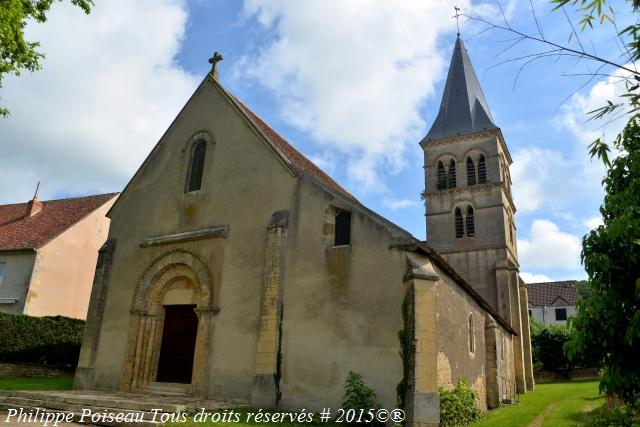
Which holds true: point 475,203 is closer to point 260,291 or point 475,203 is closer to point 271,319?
point 260,291

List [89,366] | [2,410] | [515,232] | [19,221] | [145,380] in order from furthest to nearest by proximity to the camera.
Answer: [515,232] → [19,221] → [89,366] → [145,380] → [2,410]

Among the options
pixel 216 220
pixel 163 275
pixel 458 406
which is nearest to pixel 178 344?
pixel 163 275

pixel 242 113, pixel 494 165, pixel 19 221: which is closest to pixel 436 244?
pixel 494 165

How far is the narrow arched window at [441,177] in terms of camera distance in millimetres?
33406

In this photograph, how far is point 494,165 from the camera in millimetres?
32000

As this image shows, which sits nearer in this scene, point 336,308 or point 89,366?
point 336,308

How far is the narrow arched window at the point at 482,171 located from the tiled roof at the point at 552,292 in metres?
27.5

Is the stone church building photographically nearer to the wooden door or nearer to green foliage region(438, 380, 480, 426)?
the wooden door

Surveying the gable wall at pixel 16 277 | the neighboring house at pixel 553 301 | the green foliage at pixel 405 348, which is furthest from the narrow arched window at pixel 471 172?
the neighboring house at pixel 553 301

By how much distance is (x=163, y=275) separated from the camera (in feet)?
47.8

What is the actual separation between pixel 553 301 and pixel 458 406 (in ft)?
156

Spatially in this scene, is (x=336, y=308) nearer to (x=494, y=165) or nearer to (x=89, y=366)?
(x=89, y=366)

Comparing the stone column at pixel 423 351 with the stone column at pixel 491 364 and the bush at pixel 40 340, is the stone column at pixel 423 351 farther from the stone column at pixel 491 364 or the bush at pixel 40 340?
the bush at pixel 40 340

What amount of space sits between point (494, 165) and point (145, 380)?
85.0 feet
